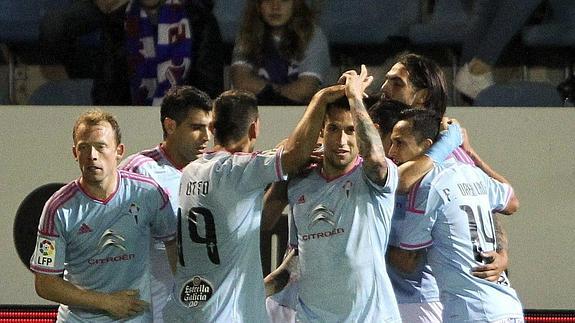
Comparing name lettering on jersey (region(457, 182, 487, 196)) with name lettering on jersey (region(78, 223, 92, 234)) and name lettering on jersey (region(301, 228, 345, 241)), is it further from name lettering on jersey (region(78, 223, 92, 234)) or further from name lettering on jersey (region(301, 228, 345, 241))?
name lettering on jersey (region(78, 223, 92, 234))

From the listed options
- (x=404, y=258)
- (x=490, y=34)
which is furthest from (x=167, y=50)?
(x=404, y=258)

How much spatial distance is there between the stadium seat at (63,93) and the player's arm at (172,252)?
85.1 inches

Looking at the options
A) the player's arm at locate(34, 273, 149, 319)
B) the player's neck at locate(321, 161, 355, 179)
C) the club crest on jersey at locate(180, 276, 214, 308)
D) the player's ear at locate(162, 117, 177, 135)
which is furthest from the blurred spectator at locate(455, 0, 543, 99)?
the player's arm at locate(34, 273, 149, 319)

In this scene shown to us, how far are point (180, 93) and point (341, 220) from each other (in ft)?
3.77

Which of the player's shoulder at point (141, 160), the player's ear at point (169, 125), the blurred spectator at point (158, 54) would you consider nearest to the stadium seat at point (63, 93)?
the blurred spectator at point (158, 54)

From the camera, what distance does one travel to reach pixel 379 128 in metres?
5.93

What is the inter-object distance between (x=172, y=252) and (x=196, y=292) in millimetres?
404

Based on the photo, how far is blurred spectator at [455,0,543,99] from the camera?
25.8ft

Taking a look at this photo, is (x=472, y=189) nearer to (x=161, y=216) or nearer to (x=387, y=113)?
(x=387, y=113)

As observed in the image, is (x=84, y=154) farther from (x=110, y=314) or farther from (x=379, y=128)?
(x=379, y=128)

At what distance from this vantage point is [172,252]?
5746 millimetres

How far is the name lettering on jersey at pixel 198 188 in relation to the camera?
17.7 feet

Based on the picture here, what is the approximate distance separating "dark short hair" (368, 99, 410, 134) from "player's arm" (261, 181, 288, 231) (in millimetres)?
582

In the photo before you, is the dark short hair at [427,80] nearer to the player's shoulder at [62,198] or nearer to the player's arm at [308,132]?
the player's arm at [308,132]
